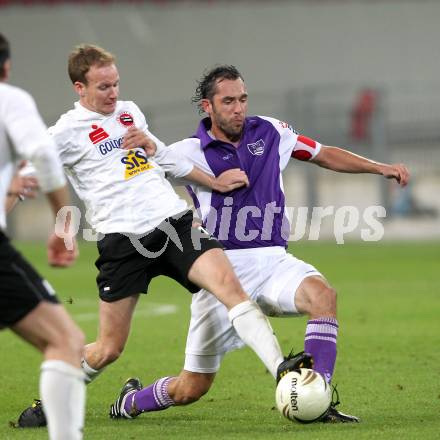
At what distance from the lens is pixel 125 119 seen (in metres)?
7.31

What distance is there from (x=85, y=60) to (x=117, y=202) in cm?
90

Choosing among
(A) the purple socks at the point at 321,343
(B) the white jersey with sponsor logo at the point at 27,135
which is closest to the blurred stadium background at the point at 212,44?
(A) the purple socks at the point at 321,343

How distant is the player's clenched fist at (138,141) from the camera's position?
7.12m

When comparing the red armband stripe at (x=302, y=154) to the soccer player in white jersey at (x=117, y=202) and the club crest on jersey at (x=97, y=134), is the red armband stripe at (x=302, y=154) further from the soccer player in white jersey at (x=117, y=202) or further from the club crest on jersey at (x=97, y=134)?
the club crest on jersey at (x=97, y=134)

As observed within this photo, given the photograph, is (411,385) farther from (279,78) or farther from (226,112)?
(279,78)

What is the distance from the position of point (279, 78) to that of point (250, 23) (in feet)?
5.90

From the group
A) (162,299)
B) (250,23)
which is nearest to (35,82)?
(250,23)

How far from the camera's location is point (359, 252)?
914 inches

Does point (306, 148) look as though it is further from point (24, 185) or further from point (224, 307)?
point (24, 185)

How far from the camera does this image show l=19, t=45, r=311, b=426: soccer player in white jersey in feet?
23.1

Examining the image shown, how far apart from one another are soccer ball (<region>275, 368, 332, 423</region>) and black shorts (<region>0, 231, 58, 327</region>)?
5.11 ft

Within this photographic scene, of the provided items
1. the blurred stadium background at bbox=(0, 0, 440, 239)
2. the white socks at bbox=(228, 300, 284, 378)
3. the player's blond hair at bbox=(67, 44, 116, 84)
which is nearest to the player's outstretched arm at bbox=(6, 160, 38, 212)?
the player's blond hair at bbox=(67, 44, 116, 84)

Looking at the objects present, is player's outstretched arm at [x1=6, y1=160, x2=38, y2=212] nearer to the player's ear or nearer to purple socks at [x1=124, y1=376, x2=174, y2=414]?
the player's ear

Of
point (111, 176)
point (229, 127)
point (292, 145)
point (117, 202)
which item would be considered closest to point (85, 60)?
point (111, 176)
